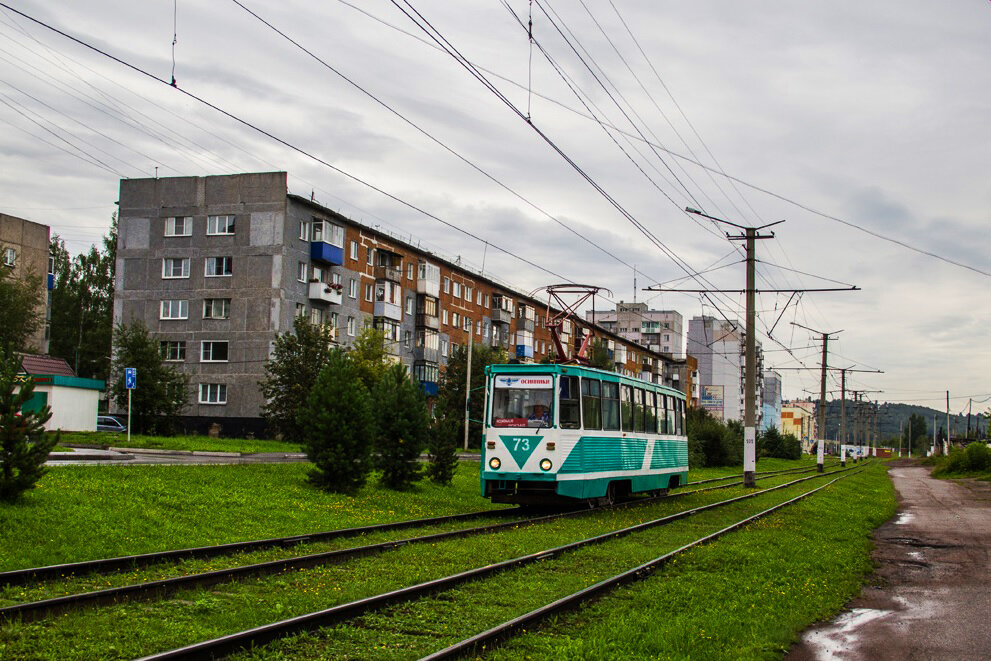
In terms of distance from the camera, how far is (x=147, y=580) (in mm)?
11203

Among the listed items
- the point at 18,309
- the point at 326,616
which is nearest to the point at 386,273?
the point at 18,309

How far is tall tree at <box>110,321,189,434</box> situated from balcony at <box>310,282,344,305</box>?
1339cm

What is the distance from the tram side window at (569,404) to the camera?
68.6 ft

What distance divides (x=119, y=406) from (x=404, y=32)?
147 ft

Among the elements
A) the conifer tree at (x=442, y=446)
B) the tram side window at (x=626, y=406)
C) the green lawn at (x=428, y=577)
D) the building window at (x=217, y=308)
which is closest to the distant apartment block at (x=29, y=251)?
the building window at (x=217, y=308)

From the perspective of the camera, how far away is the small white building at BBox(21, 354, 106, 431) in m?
39.4

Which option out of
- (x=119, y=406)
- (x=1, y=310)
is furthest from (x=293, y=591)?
(x=1, y=310)

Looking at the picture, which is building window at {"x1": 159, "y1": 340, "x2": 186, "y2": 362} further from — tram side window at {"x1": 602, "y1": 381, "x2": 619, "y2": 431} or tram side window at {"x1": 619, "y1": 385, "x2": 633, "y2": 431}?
tram side window at {"x1": 602, "y1": 381, "x2": 619, "y2": 431}

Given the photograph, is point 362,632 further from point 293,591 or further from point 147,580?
point 147,580

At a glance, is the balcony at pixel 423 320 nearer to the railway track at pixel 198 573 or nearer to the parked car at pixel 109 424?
the parked car at pixel 109 424

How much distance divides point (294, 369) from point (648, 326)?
4578 inches

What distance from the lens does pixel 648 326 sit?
522 feet

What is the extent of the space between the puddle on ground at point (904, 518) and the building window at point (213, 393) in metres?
40.6

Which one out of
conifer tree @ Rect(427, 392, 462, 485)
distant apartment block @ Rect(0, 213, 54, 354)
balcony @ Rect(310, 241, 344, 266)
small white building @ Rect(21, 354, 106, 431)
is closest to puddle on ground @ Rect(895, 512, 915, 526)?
conifer tree @ Rect(427, 392, 462, 485)
